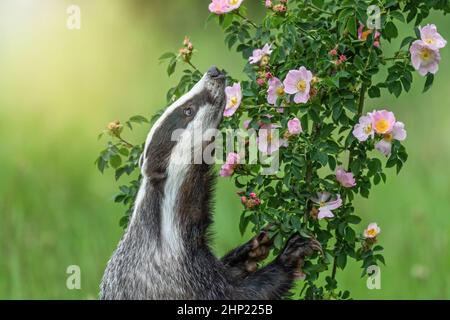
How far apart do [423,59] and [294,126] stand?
526mm

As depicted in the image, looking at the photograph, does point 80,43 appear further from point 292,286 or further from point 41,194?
point 292,286

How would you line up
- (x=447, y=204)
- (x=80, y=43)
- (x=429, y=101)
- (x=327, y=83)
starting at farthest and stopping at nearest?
(x=80, y=43)
(x=429, y=101)
(x=447, y=204)
(x=327, y=83)

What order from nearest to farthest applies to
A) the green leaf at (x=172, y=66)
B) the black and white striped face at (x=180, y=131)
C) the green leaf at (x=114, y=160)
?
the black and white striped face at (x=180, y=131) < the green leaf at (x=172, y=66) < the green leaf at (x=114, y=160)

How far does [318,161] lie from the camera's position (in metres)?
3.93

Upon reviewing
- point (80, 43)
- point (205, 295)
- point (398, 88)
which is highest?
point (80, 43)

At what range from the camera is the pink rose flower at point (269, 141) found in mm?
3930

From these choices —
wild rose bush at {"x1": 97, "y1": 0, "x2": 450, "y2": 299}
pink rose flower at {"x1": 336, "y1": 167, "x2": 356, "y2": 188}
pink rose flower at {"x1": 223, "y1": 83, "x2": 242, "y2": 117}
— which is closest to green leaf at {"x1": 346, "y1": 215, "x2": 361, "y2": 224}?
wild rose bush at {"x1": 97, "y1": 0, "x2": 450, "y2": 299}

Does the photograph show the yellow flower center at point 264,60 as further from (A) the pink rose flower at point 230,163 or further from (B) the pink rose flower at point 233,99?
(A) the pink rose flower at point 230,163

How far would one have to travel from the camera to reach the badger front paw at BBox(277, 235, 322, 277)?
409 centimetres

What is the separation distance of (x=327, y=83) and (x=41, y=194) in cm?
341

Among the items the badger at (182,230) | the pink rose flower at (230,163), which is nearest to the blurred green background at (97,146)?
the badger at (182,230)

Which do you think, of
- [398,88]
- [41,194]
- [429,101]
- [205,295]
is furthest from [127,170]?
[429,101]

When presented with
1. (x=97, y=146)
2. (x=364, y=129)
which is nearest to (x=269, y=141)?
(x=364, y=129)

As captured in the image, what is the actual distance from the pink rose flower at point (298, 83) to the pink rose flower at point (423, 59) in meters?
0.38
